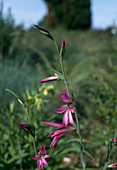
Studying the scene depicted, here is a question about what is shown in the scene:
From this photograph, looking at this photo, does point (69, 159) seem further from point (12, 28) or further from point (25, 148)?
point (12, 28)

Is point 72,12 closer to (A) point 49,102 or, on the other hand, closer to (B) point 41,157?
(A) point 49,102

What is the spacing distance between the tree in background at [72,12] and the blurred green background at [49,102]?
9.58 meters

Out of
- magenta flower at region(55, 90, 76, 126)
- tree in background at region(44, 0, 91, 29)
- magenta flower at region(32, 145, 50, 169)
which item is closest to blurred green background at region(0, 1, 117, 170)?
magenta flower at region(32, 145, 50, 169)

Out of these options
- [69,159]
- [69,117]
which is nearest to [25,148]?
[69,159]

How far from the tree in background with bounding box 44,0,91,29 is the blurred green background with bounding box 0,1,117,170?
9580mm

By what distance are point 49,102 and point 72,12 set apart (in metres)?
13.7

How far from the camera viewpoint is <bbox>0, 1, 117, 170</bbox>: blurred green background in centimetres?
147

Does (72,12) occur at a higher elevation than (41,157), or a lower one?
higher

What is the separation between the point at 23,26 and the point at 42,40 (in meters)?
1.22

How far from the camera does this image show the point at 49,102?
9.19 feet

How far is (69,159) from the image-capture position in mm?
1937

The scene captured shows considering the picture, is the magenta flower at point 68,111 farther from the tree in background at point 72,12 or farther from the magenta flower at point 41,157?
the tree in background at point 72,12

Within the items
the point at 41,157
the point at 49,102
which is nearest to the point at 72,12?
the point at 49,102

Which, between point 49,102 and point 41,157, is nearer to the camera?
point 41,157
